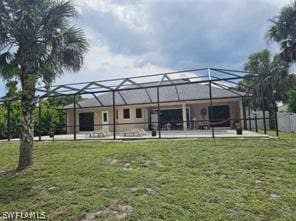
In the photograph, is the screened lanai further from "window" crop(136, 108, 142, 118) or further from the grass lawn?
the grass lawn

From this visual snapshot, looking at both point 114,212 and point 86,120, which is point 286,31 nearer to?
point 114,212

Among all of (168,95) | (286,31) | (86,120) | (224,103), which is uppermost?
(286,31)

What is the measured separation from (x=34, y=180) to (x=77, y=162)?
5.13 feet

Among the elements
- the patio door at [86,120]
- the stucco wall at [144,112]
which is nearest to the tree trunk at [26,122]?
the stucco wall at [144,112]

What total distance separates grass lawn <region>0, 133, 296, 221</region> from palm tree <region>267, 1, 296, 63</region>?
34.8 feet

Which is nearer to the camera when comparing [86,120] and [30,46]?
[30,46]

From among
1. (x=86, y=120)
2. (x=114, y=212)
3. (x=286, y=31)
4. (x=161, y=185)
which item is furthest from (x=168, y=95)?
(x=114, y=212)

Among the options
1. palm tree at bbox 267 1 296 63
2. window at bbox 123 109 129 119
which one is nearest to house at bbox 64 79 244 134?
window at bbox 123 109 129 119

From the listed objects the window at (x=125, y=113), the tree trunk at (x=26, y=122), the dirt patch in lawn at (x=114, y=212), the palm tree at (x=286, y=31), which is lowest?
the dirt patch in lawn at (x=114, y=212)

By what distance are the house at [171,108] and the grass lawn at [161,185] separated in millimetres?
13233

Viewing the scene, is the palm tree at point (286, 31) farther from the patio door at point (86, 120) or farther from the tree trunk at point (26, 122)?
the patio door at point (86, 120)

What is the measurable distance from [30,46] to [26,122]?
2.23 metres

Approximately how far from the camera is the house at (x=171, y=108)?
22703 mm

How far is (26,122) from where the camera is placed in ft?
28.9
